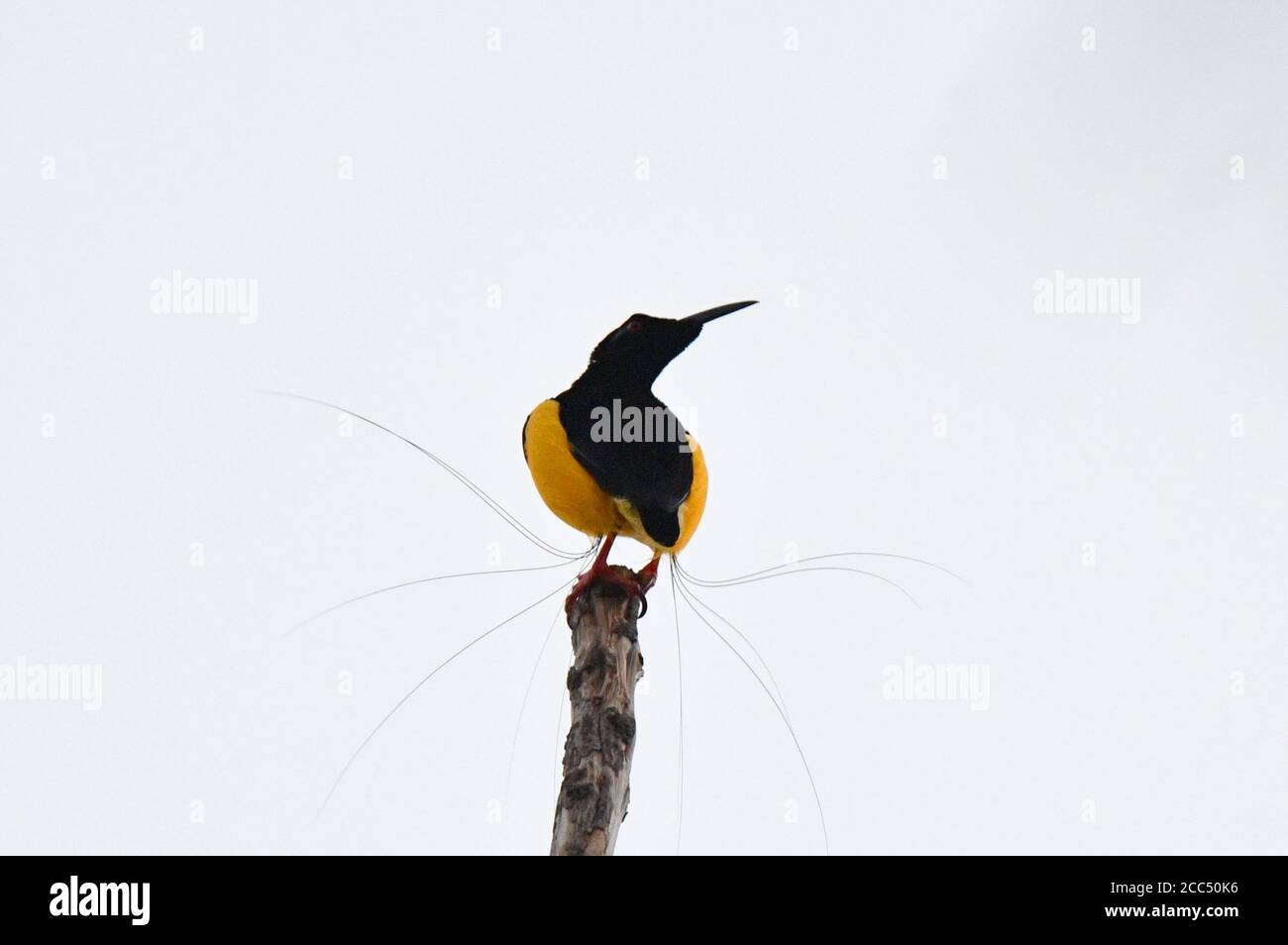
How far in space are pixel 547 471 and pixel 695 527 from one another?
89 cm

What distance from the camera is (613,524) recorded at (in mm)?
5723

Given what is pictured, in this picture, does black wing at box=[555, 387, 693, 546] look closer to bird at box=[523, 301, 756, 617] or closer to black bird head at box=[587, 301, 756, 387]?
bird at box=[523, 301, 756, 617]

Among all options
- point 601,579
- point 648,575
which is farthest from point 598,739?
point 648,575

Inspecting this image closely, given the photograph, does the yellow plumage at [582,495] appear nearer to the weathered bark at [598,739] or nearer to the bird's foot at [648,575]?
the bird's foot at [648,575]

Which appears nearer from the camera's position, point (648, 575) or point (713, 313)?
point (648, 575)

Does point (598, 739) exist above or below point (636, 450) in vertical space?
below

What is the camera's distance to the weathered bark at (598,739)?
3.34 meters

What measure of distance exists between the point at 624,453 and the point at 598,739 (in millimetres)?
2279

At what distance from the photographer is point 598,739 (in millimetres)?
3578

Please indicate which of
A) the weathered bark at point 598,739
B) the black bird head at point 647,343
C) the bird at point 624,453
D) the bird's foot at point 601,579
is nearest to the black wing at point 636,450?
the bird at point 624,453

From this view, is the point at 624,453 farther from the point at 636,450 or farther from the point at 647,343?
the point at 647,343

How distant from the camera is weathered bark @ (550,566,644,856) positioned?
334 cm
